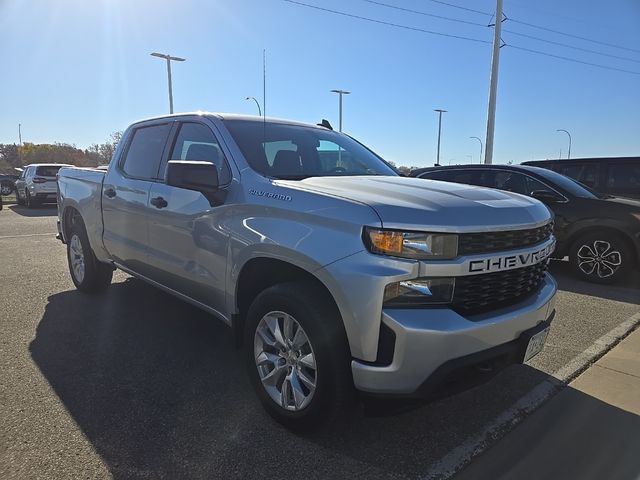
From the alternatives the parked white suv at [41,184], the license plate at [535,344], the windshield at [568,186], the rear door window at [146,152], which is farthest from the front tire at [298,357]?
the parked white suv at [41,184]

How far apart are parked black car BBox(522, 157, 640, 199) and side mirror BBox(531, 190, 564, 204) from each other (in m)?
2.58

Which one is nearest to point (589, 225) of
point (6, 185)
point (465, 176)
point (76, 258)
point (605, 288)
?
point (605, 288)

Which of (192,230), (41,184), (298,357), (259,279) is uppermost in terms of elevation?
(192,230)

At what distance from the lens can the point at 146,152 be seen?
432 centimetres

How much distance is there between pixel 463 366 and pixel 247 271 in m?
1.40

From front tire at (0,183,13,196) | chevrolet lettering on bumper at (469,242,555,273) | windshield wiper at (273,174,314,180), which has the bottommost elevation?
front tire at (0,183,13,196)

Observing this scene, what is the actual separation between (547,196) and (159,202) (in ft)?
17.8

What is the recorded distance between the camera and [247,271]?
9.77 ft

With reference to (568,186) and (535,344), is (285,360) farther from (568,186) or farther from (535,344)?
(568,186)

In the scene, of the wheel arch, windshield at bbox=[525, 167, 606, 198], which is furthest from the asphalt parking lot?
windshield at bbox=[525, 167, 606, 198]

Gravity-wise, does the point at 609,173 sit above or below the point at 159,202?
above

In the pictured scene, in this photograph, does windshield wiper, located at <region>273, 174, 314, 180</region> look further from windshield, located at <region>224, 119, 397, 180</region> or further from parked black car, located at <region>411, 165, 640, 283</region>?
parked black car, located at <region>411, 165, 640, 283</region>

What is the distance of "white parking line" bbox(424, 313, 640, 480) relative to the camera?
8.17 feet

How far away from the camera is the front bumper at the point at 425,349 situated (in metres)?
2.15
